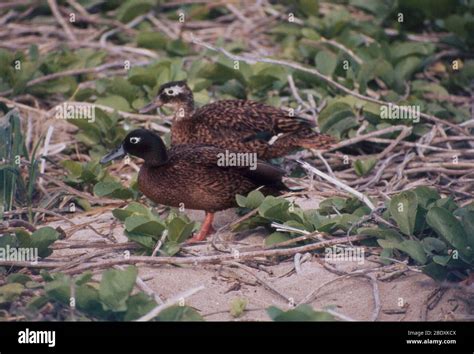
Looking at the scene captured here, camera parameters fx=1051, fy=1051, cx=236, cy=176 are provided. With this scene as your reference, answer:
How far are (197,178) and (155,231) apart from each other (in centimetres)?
68

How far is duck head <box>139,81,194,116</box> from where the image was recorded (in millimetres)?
8438

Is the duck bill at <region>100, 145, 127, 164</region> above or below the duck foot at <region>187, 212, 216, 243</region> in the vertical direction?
above

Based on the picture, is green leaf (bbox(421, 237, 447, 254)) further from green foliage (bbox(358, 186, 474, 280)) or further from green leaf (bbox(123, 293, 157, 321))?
green leaf (bbox(123, 293, 157, 321))

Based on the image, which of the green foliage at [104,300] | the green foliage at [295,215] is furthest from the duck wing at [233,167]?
the green foliage at [104,300]

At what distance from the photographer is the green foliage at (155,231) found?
22.2 feet

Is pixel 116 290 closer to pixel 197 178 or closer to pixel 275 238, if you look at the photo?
pixel 275 238

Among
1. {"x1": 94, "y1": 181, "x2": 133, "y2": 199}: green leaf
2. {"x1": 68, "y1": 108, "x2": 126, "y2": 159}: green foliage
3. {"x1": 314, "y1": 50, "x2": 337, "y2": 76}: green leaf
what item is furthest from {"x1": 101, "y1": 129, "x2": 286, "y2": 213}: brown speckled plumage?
{"x1": 314, "y1": 50, "x2": 337, "y2": 76}: green leaf

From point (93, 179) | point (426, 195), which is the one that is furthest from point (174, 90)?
point (426, 195)

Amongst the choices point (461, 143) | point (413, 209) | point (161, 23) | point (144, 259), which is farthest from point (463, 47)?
point (144, 259)

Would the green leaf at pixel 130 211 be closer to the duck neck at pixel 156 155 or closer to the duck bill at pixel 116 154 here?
the duck neck at pixel 156 155

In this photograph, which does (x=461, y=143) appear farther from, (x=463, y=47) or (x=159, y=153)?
(x=159, y=153)

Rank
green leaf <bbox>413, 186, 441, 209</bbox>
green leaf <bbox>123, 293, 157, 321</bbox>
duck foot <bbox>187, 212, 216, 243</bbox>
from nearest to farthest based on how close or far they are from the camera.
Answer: green leaf <bbox>123, 293, 157, 321</bbox>, green leaf <bbox>413, 186, 441, 209</bbox>, duck foot <bbox>187, 212, 216, 243</bbox>

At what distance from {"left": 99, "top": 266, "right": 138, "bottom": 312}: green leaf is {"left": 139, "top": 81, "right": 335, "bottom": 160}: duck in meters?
2.13

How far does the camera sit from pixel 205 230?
737 cm
